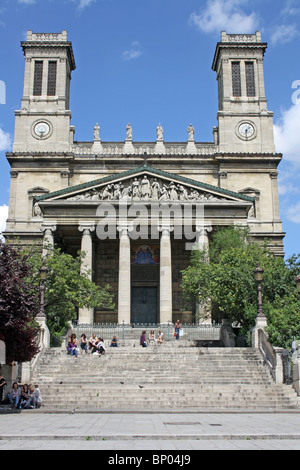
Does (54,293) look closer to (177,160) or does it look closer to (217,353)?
(217,353)

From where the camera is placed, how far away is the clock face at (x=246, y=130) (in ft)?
181

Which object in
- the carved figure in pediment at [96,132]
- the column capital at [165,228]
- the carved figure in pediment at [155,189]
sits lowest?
the column capital at [165,228]

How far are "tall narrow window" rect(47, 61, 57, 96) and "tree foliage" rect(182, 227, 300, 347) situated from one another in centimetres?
2909

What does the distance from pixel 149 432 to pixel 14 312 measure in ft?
31.4

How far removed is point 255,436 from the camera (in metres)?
12.3

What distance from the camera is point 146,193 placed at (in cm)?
4228

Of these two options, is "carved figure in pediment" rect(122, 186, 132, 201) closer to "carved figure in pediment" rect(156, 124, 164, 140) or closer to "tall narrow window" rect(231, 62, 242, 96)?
"carved figure in pediment" rect(156, 124, 164, 140)

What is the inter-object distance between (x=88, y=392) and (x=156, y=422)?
7201 mm

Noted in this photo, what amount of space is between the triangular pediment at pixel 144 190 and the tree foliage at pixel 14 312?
2039cm

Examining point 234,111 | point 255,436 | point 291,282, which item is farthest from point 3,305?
point 234,111

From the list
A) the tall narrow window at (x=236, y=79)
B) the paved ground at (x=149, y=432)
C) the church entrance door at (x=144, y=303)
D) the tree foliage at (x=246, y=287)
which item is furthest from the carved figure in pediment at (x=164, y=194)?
the paved ground at (x=149, y=432)

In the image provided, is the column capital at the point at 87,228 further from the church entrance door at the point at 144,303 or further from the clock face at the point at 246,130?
the clock face at the point at 246,130

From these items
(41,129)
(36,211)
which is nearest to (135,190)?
(36,211)

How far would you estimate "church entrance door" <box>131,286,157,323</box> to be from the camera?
46188mm
